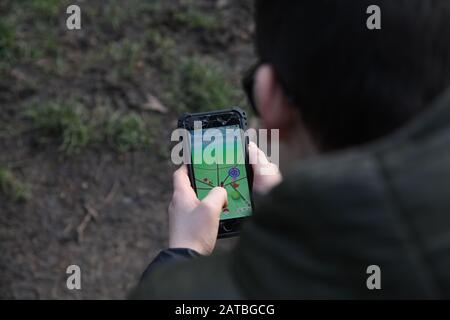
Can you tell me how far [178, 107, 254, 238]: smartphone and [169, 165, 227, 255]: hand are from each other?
0.37ft

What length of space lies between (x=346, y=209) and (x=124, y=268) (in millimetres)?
1756

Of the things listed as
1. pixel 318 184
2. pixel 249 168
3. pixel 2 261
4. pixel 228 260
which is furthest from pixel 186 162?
pixel 2 261

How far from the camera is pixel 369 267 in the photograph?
0.77m

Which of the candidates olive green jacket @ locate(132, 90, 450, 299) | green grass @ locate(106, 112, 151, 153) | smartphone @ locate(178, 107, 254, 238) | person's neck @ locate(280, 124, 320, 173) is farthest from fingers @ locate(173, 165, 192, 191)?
green grass @ locate(106, 112, 151, 153)

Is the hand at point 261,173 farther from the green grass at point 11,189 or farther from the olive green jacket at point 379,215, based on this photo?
the green grass at point 11,189

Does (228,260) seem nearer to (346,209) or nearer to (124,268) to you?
(346,209)

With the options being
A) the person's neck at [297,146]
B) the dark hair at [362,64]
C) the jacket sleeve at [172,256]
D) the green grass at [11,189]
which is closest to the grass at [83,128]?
the green grass at [11,189]

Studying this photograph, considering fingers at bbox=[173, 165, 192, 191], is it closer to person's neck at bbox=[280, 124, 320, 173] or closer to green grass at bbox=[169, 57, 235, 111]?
person's neck at bbox=[280, 124, 320, 173]

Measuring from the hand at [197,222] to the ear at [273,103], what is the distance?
316 mm

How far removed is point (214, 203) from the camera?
4.42 ft

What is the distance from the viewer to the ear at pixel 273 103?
1.01 m

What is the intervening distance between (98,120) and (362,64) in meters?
1.96

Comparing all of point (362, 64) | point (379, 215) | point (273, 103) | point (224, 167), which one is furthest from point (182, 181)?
point (379, 215)

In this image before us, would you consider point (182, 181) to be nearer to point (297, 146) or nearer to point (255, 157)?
point (255, 157)
